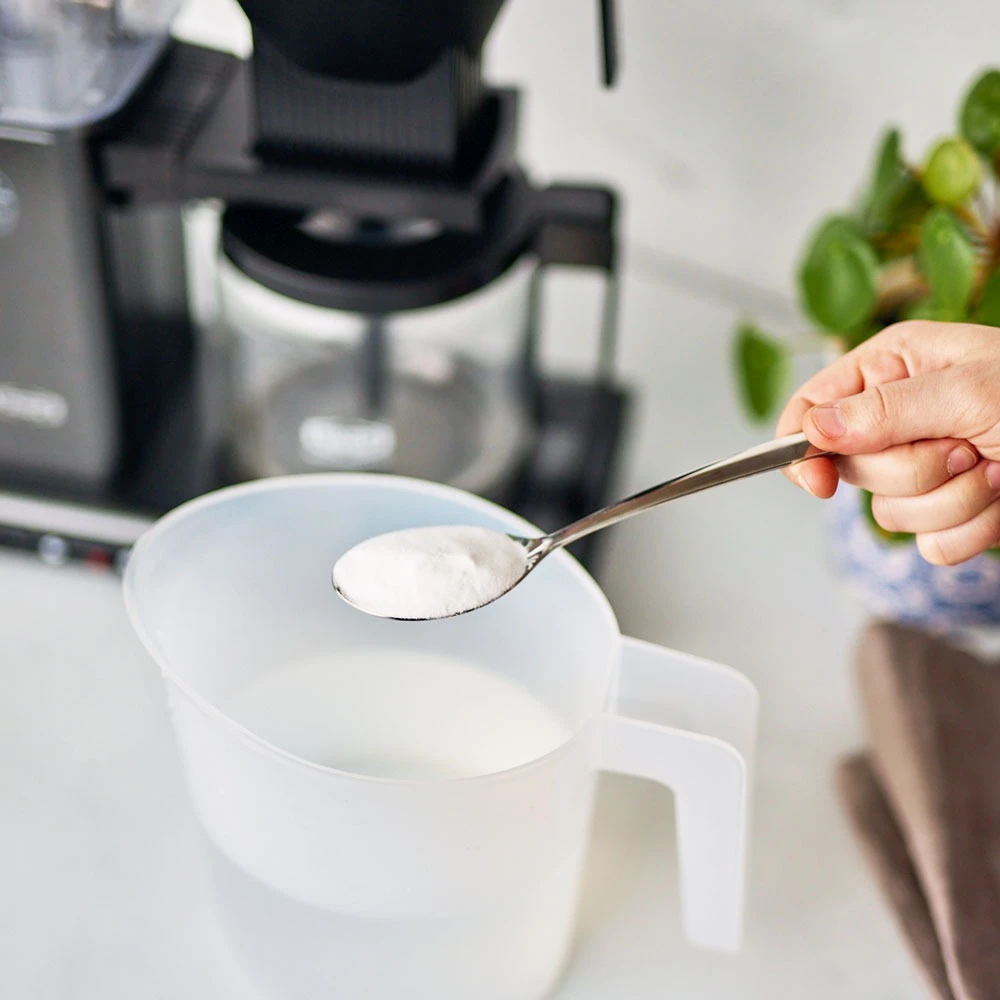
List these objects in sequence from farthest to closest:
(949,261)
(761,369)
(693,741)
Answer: (761,369) → (949,261) → (693,741)

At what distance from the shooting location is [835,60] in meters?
0.79

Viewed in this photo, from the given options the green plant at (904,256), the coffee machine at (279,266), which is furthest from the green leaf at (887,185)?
the coffee machine at (279,266)

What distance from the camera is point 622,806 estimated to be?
0.63 metres

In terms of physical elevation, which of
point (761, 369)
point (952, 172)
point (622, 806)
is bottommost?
point (622, 806)

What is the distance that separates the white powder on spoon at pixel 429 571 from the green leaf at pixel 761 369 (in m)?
0.23

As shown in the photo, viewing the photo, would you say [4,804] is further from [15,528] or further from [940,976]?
[940,976]

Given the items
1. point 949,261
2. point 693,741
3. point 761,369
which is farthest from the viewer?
point 761,369

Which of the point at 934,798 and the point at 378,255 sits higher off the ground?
the point at 378,255

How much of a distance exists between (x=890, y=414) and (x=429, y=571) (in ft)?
0.55

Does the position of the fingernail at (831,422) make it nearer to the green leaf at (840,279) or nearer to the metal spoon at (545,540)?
the metal spoon at (545,540)

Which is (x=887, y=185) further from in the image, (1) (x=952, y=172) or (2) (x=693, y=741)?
(2) (x=693, y=741)

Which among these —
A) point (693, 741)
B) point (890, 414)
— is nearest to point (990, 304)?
point (890, 414)

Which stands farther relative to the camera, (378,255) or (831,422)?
(378,255)

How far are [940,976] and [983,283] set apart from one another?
0.29m
